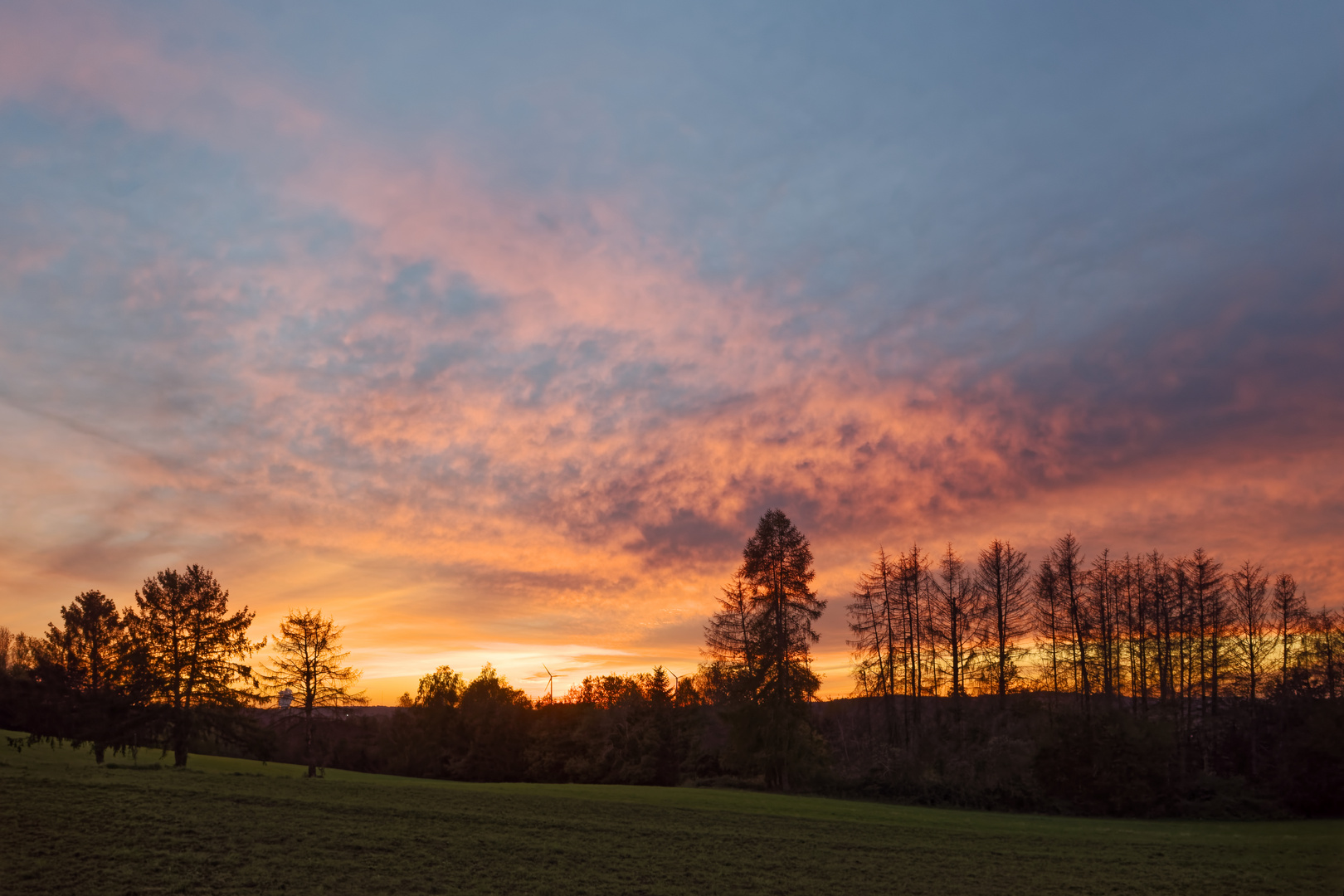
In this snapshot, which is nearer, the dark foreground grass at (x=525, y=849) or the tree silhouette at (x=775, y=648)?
the dark foreground grass at (x=525, y=849)

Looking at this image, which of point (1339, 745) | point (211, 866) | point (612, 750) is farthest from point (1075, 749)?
point (211, 866)

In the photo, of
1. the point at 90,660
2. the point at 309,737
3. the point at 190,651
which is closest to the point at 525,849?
the point at 309,737

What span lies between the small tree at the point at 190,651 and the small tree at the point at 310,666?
422 centimetres

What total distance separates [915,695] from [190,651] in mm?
51542

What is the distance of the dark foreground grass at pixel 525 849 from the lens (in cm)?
1694

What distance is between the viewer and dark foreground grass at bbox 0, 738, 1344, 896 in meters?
16.9

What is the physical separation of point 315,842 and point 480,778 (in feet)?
209

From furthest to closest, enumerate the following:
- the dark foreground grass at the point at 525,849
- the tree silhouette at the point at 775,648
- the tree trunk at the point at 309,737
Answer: the tree silhouette at the point at 775,648, the tree trunk at the point at 309,737, the dark foreground grass at the point at 525,849

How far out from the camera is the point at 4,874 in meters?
15.2

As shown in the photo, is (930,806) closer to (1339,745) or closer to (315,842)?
(1339,745)

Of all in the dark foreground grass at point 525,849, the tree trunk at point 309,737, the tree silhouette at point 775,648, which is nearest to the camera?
the dark foreground grass at point 525,849

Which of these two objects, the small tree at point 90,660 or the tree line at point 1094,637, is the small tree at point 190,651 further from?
the tree line at point 1094,637

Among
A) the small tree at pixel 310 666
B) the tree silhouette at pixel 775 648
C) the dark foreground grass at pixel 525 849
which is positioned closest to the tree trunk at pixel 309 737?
the small tree at pixel 310 666

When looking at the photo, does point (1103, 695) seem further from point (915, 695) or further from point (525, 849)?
point (525, 849)
